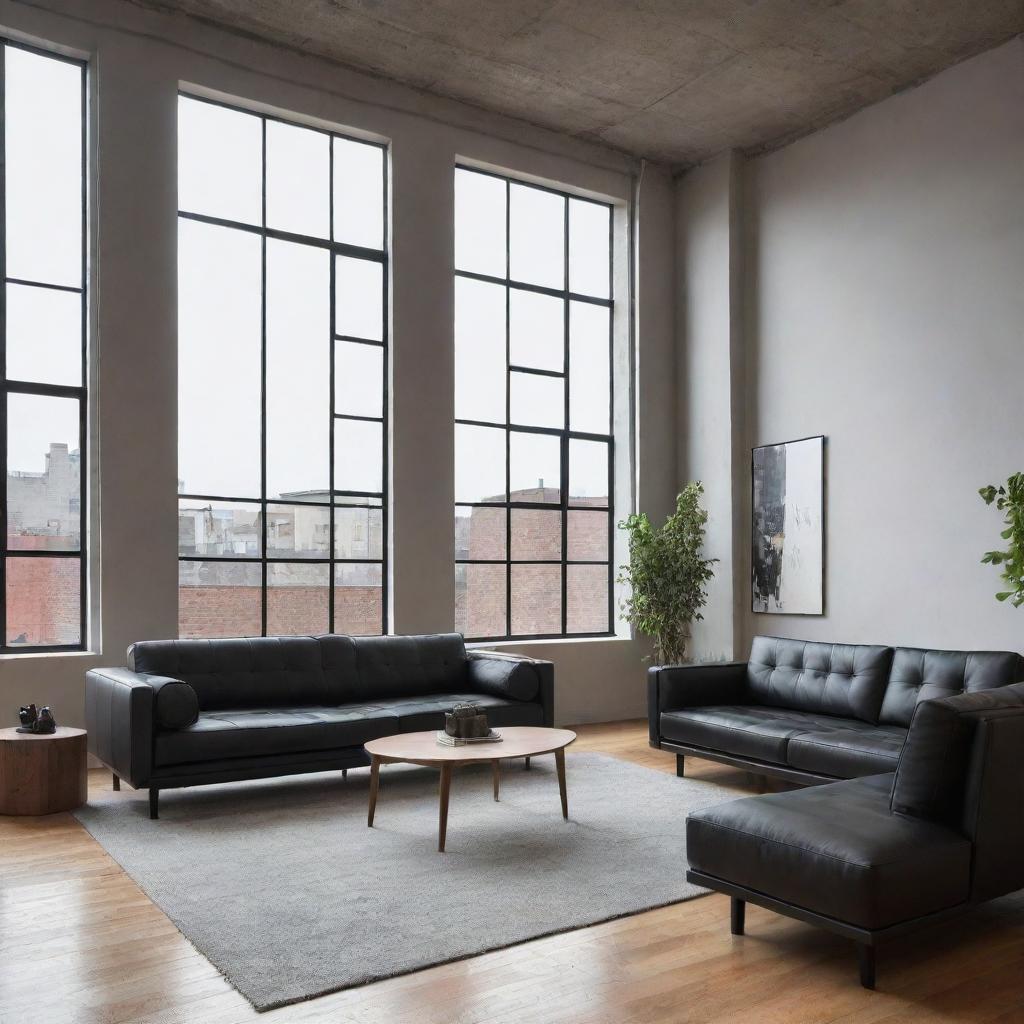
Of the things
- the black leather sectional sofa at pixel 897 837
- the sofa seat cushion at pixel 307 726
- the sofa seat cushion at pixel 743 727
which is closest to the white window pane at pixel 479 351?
the sofa seat cushion at pixel 307 726

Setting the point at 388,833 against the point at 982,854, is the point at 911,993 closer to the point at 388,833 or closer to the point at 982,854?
the point at 982,854

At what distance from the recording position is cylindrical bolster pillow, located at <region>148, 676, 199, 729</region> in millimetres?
5020

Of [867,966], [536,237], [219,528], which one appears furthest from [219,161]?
[867,966]

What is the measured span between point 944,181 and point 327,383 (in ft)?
15.0

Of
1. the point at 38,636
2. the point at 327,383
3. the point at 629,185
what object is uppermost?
the point at 629,185

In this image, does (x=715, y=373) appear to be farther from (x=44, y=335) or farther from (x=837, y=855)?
(x=837, y=855)

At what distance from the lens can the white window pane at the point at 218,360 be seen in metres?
6.67

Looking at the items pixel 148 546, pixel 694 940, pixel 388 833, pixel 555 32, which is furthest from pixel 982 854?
pixel 555 32

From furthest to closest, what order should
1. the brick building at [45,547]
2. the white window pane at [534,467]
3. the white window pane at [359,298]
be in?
the white window pane at [534,467], the white window pane at [359,298], the brick building at [45,547]

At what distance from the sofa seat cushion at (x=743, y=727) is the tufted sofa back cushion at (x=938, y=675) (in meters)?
0.32

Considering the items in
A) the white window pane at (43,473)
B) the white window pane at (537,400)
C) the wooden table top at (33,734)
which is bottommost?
the wooden table top at (33,734)

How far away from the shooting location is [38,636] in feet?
20.0

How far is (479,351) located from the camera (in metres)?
8.05

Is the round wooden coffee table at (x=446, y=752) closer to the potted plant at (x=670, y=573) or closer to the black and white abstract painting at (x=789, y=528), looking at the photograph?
the potted plant at (x=670, y=573)
